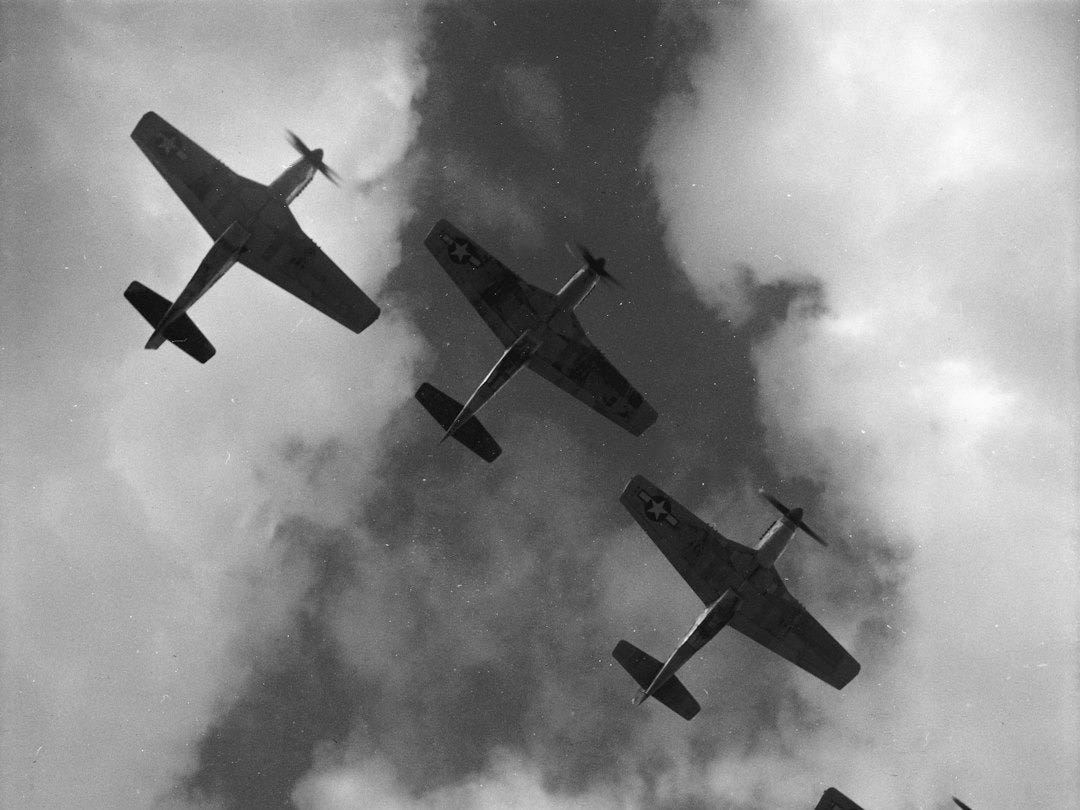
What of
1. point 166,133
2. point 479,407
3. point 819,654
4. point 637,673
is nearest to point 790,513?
point 819,654

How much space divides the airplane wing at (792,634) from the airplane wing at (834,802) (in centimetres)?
594

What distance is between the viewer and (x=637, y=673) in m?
53.3

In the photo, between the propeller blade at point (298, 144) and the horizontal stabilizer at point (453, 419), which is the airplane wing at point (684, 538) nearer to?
the horizontal stabilizer at point (453, 419)

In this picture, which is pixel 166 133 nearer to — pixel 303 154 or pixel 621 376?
pixel 303 154

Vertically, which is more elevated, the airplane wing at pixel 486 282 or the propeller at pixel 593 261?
the propeller at pixel 593 261

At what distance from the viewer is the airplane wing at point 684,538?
167 feet

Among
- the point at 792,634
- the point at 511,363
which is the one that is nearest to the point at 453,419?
the point at 511,363

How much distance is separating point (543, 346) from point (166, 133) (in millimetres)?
23532

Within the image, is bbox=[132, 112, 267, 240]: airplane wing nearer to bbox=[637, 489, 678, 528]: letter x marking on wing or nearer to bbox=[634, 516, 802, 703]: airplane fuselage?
bbox=[637, 489, 678, 528]: letter x marking on wing

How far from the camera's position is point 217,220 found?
4803cm

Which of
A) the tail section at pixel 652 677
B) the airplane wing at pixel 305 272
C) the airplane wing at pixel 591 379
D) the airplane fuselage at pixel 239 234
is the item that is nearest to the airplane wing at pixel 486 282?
the airplane wing at pixel 591 379

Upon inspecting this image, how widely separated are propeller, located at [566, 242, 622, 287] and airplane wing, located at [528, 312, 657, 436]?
404 centimetres

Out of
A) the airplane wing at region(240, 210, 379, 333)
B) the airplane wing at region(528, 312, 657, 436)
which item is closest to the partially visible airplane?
the airplane wing at region(528, 312, 657, 436)

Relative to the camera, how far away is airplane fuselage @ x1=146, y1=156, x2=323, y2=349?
47.0 metres
